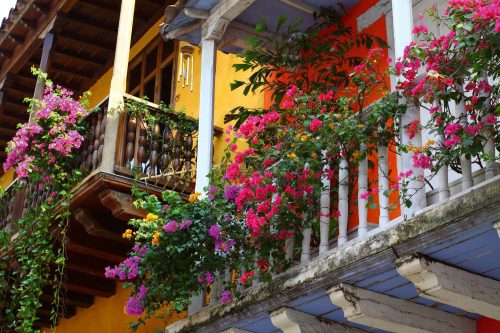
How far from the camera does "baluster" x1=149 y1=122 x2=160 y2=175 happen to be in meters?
7.99

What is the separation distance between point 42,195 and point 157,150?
122 cm

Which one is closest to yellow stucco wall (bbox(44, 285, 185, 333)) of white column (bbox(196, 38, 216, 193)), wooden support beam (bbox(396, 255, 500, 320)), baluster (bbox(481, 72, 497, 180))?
white column (bbox(196, 38, 216, 193))

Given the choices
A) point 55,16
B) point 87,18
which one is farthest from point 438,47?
point 87,18

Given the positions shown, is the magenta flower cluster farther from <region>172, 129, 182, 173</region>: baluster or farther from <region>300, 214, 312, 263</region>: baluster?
<region>300, 214, 312, 263</region>: baluster

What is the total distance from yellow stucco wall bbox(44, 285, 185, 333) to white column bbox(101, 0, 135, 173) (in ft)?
5.88

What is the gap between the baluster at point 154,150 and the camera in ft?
26.2

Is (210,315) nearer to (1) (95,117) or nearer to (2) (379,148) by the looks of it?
(2) (379,148)

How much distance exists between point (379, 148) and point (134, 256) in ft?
6.42

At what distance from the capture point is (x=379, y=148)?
522cm

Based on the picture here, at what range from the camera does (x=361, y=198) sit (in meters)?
5.06

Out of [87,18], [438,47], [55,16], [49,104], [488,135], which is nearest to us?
[488,135]

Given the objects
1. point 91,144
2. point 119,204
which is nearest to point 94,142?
point 91,144

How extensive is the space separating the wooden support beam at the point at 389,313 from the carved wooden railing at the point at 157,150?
326 centimetres

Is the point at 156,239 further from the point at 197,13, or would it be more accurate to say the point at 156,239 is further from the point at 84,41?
the point at 84,41
